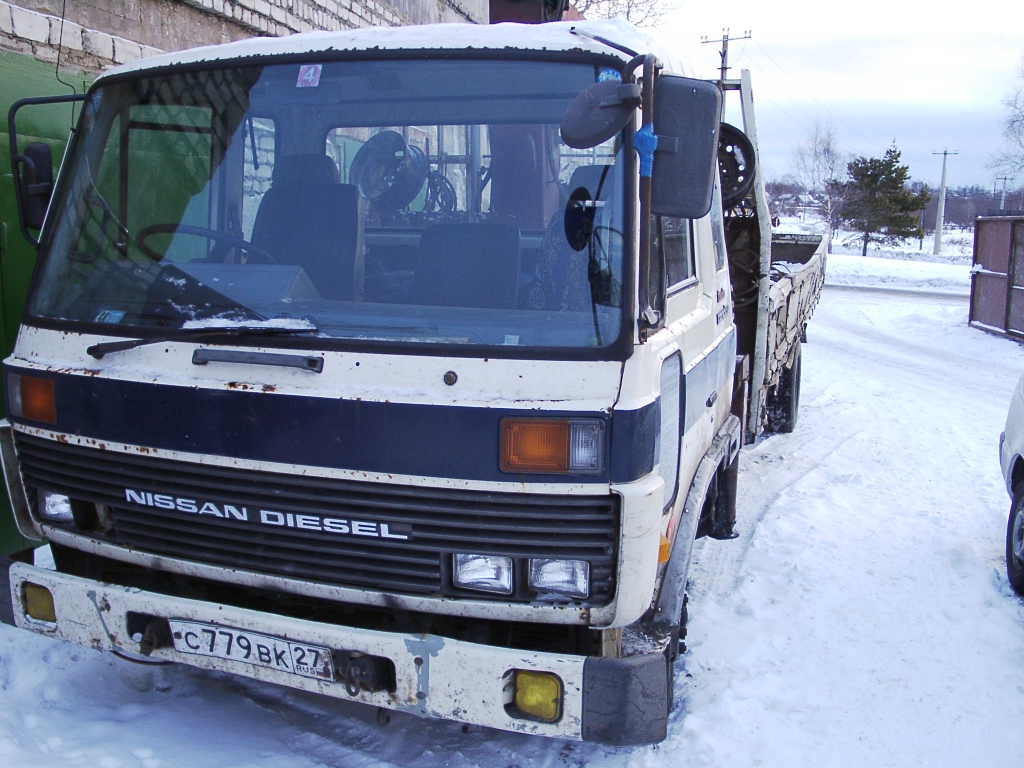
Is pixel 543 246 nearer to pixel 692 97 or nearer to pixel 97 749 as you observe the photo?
pixel 692 97

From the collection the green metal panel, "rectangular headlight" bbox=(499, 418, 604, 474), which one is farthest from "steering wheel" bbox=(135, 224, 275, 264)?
the green metal panel

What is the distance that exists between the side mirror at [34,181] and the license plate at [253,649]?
1576 mm

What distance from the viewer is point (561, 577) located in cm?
243

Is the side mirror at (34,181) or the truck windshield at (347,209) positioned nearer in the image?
the truck windshield at (347,209)

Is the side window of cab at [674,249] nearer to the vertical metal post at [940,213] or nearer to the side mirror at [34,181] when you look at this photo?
the side mirror at [34,181]

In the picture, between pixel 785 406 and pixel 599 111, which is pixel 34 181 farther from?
pixel 785 406

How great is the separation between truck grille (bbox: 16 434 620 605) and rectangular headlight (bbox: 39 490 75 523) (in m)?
0.16

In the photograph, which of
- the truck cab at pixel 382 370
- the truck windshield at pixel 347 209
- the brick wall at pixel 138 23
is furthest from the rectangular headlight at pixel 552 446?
the brick wall at pixel 138 23

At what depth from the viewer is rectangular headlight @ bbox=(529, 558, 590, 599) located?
7.92 ft

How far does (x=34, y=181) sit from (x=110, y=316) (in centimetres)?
76

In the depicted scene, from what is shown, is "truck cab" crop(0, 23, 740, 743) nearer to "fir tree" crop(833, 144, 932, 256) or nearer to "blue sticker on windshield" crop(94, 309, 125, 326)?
"blue sticker on windshield" crop(94, 309, 125, 326)

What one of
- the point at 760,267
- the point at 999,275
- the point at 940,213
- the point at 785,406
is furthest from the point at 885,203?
the point at 760,267

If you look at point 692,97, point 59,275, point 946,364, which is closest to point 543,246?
point 692,97

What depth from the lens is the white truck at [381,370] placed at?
92.7 inches
